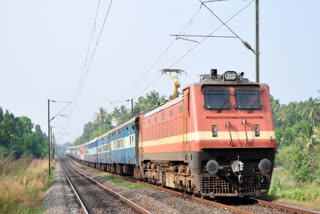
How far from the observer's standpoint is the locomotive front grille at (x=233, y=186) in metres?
12.9

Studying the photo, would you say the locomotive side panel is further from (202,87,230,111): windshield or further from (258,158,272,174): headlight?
(258,158,272,174): headlight

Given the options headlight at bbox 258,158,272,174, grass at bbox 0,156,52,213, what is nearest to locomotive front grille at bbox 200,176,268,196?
headlight at bbox 258,158,272,174

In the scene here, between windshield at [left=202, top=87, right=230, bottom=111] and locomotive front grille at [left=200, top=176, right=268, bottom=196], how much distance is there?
2371 mm

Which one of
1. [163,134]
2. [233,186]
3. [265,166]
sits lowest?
[233,186]

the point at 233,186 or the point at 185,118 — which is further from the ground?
the point at 185,118

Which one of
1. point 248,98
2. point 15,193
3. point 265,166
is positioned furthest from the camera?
point 15,193

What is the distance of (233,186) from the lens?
13.0 metres

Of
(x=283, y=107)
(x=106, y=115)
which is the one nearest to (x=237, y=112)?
(x=283, y=107)

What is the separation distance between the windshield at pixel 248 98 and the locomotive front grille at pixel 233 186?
240cm

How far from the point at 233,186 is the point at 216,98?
300cm

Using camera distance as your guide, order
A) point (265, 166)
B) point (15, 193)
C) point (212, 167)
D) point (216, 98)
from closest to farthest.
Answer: point (212, 167), point (265, 166), point (216, 98), point (15, 193)

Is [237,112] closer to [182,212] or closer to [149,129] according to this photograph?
[182,212]

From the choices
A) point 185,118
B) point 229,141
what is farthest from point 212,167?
point 185,118

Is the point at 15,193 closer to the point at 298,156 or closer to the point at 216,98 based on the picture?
the point at 216,98
